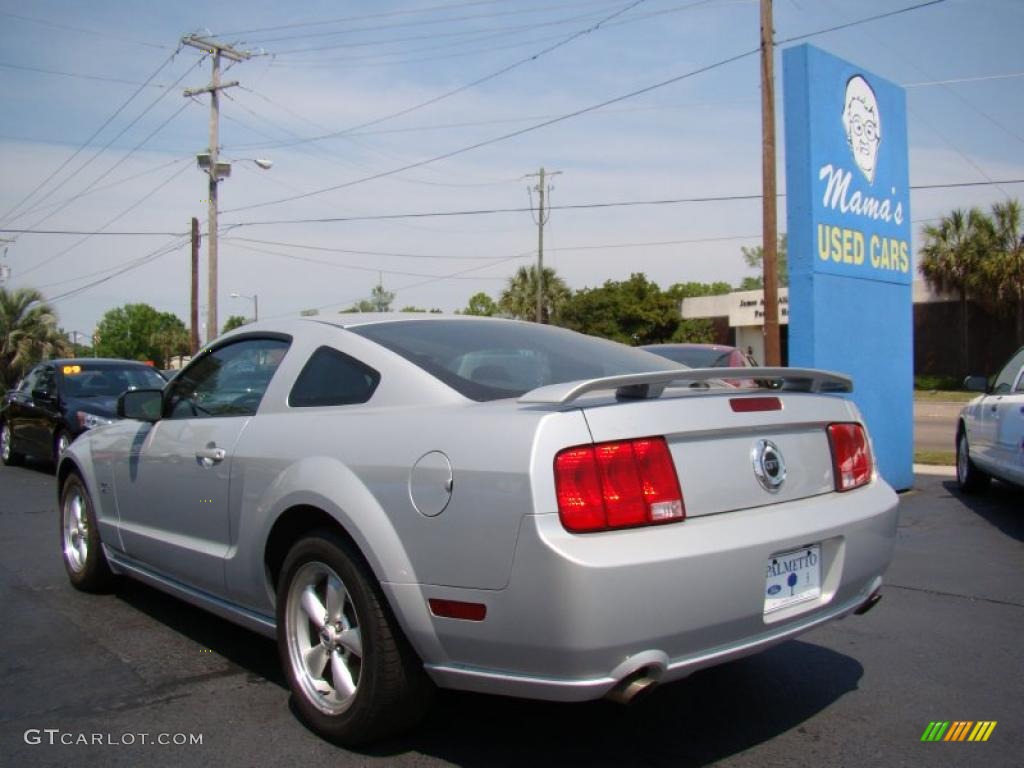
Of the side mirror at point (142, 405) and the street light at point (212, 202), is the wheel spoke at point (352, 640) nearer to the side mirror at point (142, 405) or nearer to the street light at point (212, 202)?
the side mirror at point (142, 405)

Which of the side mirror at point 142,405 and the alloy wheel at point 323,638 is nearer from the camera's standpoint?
the alloy wheel at point 323,638

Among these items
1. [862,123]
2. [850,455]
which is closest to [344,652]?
[850,455]

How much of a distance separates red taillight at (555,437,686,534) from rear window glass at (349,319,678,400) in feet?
1.79

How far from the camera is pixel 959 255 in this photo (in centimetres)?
3509

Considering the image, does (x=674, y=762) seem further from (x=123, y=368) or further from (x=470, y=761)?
(x=123, y=368)

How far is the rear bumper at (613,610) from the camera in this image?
2564 millimetres

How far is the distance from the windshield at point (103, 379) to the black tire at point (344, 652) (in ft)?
30.6

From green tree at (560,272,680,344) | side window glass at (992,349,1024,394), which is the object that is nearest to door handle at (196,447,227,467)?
side window glass at (992,349,1024,394)

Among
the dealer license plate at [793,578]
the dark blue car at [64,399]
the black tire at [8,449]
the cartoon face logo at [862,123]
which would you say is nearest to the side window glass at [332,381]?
the dealer license plate at [793,578]

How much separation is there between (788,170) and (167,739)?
7319 millimetres

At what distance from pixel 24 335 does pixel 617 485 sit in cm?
3512

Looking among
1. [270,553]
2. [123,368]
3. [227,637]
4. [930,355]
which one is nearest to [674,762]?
[270,553]

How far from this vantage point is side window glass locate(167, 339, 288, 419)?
13.1 ft

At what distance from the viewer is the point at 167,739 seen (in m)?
3.32
